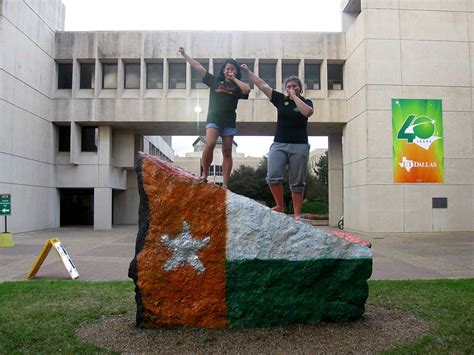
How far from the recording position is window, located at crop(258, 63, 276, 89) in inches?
804

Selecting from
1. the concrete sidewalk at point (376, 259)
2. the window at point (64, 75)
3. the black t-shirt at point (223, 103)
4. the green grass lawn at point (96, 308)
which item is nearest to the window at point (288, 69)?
the concrete sidewalk at point (376, 259)

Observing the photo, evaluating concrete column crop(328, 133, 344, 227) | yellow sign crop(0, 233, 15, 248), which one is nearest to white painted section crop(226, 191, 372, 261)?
yellow sign crop(0, 233, 15, 248)

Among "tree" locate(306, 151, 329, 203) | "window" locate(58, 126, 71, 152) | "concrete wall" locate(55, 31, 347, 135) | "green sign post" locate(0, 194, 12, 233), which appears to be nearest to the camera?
"green sign post" locate(0, 194, 12, 233)

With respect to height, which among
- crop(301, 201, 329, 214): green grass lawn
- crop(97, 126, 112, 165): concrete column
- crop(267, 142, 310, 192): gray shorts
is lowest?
crop(301, 201, 329, 214): green grass lawn

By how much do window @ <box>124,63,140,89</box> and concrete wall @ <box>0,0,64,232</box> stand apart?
11.4ft

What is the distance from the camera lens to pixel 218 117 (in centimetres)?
489

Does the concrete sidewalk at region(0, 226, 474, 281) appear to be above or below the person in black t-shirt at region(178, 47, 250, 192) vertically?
below

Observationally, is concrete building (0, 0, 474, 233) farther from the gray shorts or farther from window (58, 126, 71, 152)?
the gray shorts

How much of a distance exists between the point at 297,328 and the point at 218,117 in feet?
8.17

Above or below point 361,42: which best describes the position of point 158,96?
below

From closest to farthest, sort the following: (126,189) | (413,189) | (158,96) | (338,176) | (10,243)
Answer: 1. (10,243)
2. (413,189)
3. (158,96)
4. (338,176)
5. (126,189)

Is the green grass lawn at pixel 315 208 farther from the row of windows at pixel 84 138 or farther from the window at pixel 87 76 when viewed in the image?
the window at pixel 87 76

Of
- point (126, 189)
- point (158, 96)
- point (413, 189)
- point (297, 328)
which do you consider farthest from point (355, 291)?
point (126, 189)

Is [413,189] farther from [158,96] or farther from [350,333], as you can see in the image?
[350,333]
